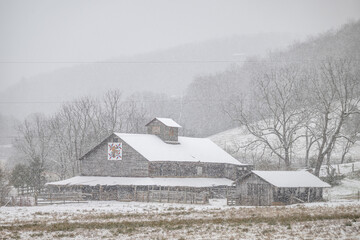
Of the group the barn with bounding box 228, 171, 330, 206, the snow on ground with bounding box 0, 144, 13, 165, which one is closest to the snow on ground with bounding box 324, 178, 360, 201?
the barn with bounding box 228, 171, 330, 206

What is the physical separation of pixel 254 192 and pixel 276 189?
2.61 meters

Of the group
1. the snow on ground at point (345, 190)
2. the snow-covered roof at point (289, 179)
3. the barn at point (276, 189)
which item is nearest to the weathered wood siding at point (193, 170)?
the barn at point (276, 189)

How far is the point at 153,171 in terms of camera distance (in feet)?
181

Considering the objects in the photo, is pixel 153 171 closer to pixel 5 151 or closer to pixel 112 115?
pixel 112 115

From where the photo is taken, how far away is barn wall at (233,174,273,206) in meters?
45.4

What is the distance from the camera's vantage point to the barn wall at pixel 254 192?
45.4m

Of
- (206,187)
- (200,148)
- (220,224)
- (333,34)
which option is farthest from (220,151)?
(333,34)

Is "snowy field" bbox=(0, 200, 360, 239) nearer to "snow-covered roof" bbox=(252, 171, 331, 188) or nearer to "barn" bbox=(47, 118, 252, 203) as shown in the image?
"snow-covered roof" bbox=(252, 171, 331, 188)

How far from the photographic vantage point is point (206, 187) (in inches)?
2159

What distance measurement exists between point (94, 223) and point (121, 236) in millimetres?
4634

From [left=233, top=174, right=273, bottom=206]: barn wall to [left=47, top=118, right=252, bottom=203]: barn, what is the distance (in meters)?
4.11

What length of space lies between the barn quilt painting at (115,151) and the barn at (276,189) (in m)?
15.7

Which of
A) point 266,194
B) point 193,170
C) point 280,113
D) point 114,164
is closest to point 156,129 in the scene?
point 193,170

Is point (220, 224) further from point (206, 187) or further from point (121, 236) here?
point (206, 187)
